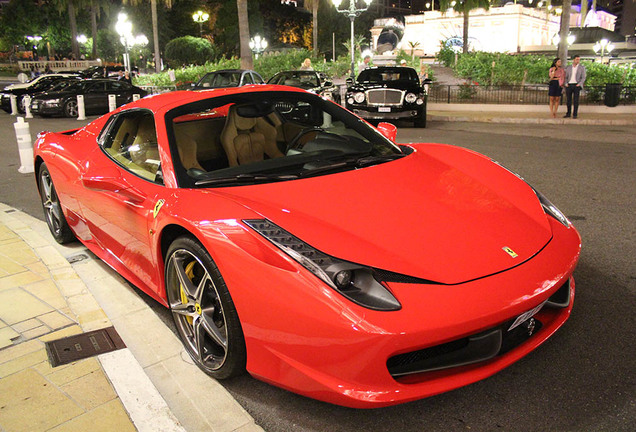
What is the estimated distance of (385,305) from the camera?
2.21 metres

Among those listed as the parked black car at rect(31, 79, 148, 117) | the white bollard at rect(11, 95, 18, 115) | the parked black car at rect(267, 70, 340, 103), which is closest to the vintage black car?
the parked black car at rect(267, 70, 340, 103)

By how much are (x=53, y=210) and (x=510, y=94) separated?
62.5 ft

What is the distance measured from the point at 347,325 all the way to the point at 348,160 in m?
1.50

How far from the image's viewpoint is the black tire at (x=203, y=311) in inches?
102

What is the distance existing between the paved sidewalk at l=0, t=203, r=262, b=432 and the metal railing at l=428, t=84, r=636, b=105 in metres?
19.0

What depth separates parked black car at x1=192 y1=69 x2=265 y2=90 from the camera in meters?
16.8

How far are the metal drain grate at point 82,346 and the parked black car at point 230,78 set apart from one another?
1394cm

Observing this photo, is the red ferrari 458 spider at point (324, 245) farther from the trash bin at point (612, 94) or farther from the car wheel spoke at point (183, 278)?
the trash bin at point (612, 94)

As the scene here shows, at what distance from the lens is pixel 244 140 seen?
3.84 metres

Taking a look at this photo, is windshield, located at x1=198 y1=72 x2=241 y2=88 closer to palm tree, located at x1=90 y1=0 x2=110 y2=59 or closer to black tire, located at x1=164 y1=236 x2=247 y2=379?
black tire, located at x1=164 y1=236 x2=247 y2=379

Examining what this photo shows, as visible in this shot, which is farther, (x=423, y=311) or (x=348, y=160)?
(x=348, y=160)

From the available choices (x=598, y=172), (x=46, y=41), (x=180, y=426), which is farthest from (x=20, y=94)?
(x=46, y=41)

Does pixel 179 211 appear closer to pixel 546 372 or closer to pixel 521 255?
pixel 521 255

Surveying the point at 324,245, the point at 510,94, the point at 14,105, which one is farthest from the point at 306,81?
the point at 324,245
